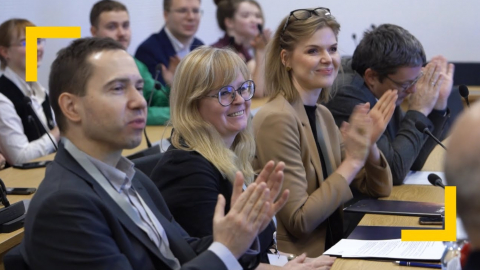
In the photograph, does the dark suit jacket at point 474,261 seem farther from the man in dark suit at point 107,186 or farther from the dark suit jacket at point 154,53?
the dark suit jacket at point 154,53

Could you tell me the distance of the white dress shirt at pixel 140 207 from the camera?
57.2 inches

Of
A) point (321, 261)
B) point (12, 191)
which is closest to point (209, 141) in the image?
point (321, 261)

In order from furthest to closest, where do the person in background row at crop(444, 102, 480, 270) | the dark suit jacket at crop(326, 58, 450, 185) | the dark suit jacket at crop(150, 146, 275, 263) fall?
1. the dark suit jacket at crop(326, 58, 450, 185)
2. the dark suit jacket at crop(150, 146, 275, 263)
3. the person in background row at crop(444, 102, 480, 270)

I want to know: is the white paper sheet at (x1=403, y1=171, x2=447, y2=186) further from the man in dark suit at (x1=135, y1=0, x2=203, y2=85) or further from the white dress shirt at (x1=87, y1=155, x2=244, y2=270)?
the man in dark suit at (x1=135, y1=0, x2=203, y2=85)

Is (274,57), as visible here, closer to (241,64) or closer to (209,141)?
(241,64)

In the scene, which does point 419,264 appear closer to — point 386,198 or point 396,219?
point 396,219

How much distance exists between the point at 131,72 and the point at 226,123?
587 millimetres

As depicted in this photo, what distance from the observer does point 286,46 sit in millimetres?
2598

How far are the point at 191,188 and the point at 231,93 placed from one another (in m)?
0.35

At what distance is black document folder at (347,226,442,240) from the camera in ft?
6.55

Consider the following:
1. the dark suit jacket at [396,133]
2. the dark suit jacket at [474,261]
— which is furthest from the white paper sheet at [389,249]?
the dark suit jacket at [474,261]

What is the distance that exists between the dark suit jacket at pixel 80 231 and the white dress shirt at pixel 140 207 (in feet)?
0.06

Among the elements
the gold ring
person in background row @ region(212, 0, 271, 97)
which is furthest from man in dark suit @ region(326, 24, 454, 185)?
person in background row @ region(212, 0, 271, 97)

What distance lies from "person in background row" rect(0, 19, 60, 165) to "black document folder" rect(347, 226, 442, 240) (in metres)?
2.17
